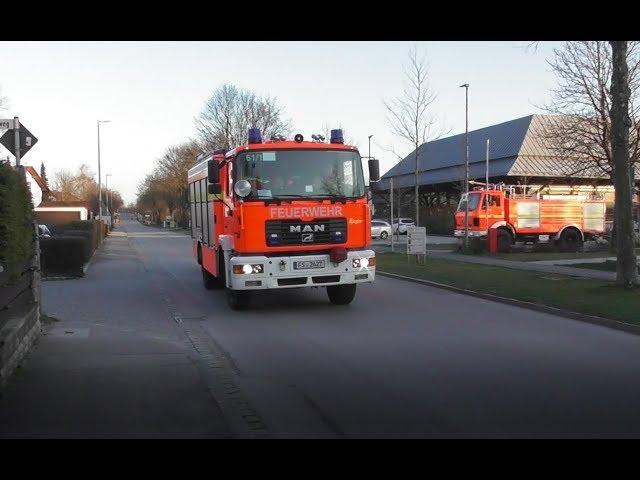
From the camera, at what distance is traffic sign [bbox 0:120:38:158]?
10961 millimetres

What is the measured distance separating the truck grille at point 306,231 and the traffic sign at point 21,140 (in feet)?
13.0

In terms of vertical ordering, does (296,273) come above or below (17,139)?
below

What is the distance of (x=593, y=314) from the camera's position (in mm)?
11562

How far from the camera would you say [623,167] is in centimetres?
1405

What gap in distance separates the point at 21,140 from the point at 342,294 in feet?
20.3

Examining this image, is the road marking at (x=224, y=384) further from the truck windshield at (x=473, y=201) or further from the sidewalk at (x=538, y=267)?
Answer: the truck windshield at (x=473, y=201)

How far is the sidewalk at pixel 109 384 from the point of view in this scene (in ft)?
19.0

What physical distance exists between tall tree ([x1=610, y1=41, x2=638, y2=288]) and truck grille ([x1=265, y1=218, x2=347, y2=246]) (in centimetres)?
600

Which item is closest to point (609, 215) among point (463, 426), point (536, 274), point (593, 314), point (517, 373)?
point (536, 274)

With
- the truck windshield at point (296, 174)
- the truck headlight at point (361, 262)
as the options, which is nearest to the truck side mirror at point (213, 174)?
the truck windshield at point (296, 174)

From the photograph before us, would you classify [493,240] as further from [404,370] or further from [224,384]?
[224,384]

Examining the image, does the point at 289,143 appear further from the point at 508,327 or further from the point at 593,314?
the point at 593,314

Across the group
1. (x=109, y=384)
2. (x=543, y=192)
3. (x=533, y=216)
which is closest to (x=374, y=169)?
(x=109, y=384)
